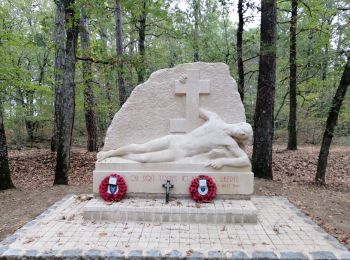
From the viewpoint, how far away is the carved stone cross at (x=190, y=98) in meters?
5.57

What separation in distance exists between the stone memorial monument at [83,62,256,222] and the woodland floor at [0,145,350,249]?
1.47 m

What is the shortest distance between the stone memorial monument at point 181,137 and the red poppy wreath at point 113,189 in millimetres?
144

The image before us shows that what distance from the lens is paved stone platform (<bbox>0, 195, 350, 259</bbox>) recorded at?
3715 millimetres

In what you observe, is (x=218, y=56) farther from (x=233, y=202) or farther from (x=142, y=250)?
(x=142, y=250)

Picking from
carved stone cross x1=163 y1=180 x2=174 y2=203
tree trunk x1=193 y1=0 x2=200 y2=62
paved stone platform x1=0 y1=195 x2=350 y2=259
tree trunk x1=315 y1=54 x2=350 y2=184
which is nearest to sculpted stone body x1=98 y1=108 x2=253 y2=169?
carved stone cross x1=163 y1=180 x2=174 y2=203

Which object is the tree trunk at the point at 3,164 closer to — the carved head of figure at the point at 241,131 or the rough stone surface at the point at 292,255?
the carved head of figure at the point at 241,131

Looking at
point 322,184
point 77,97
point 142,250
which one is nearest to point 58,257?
point 142,250

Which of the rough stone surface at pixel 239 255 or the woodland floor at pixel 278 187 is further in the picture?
the woodland floor at pixel 278 187

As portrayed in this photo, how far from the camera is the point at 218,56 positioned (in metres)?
9.45

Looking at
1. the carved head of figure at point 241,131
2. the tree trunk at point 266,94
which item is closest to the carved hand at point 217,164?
the carved head of figure at point 241,131

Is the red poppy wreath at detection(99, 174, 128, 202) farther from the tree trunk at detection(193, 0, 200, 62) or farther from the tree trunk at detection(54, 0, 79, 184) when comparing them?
the tree trunk at detection(193, 0, 200, 62)

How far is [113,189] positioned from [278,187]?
4201 mm

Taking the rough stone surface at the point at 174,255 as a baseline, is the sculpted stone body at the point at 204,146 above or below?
above

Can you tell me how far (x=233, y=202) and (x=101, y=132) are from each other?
13.8 metres
